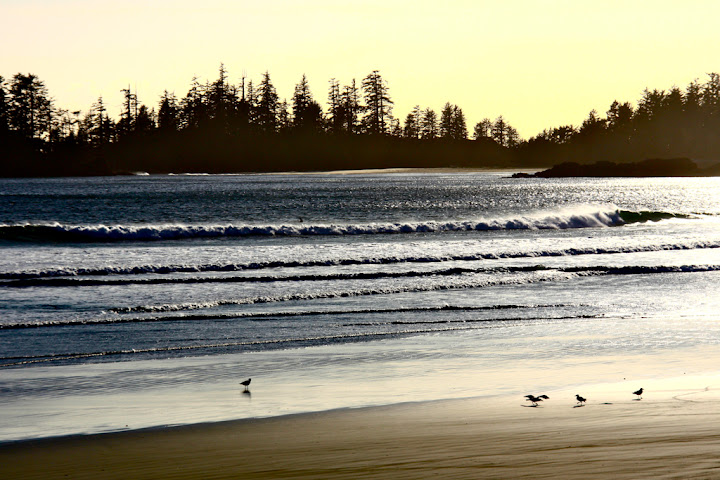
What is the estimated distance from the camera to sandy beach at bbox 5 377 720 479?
20.2ft

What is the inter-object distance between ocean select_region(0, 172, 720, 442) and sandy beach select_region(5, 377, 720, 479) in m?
0.63

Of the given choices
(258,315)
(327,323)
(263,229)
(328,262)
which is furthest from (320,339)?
(263,229)

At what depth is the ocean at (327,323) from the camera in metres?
9.30

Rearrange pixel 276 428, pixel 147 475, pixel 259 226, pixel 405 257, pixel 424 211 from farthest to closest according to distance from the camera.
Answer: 1. pixel 424 211
2. pixel 259 226
3. pixel 405 257
4. pixel 276 428
5. pixel 147 475

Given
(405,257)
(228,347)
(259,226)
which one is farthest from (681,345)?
(259,226)

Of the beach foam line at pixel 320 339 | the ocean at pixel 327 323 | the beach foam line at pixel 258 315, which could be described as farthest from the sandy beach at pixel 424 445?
the beach foam line at pixel 258 315

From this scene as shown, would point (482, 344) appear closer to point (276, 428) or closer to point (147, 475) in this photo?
point (276, 428)

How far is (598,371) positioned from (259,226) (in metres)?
32.8

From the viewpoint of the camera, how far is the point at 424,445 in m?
6.92

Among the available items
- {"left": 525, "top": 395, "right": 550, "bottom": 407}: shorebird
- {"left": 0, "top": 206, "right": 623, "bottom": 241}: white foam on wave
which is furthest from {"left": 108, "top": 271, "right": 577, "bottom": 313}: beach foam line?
{"left": 0, "top": 206, "right": 623, "bottom": 241}: white foam on wave

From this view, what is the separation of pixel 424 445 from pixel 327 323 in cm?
758

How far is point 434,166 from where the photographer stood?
19138 centimetres

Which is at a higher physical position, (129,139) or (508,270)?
(129,139)

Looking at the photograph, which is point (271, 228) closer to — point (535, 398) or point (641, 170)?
point (535, 398)
